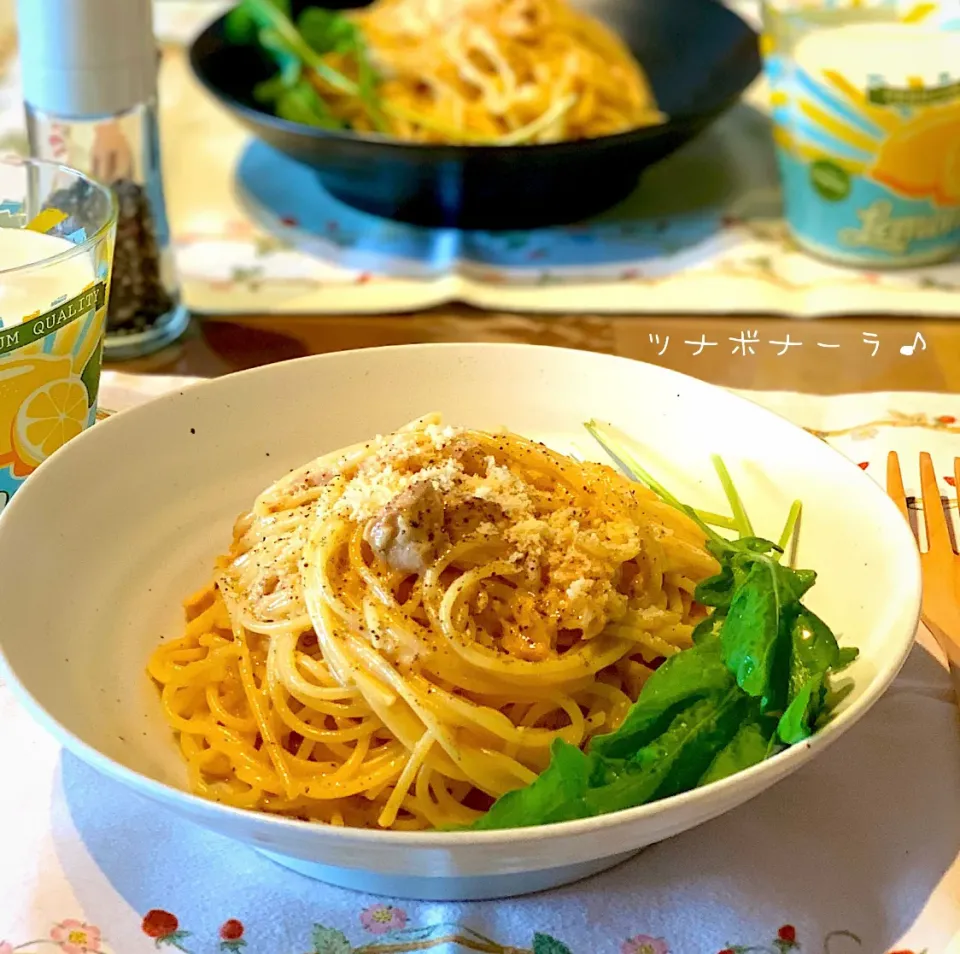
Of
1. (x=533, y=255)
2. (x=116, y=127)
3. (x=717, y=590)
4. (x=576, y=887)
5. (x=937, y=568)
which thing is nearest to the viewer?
(x=576, y=887)

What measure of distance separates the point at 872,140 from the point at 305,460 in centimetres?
109

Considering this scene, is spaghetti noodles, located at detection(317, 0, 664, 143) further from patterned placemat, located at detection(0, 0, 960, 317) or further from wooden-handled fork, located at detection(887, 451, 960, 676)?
wooden-handled fork, located at detection(887, 451, 960, 676)

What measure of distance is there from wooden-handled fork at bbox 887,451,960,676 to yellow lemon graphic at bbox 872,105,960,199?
69cm

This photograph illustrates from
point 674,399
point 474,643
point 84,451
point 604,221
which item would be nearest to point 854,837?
point 474,643

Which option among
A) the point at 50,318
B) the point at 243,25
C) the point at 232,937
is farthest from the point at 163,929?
the point at 243,25

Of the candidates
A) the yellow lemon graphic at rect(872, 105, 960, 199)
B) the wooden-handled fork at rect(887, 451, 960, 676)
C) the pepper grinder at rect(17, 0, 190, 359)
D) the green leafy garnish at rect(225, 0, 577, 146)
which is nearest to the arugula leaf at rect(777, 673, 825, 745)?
the wooden-handled fork at rect(887, 451, 960, 676)

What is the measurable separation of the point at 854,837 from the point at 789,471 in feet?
1.12

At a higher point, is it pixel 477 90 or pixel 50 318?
pixel 50 318

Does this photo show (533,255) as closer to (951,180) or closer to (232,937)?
(951,180)

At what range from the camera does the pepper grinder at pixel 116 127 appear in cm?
143

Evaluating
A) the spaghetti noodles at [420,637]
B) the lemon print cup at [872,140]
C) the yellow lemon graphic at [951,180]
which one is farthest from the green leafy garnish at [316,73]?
the spaghetti noodles at [420,637]

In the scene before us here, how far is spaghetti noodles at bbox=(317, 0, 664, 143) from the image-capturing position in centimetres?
203

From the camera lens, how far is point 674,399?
1176 millimetres

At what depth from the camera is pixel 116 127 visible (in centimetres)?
157
